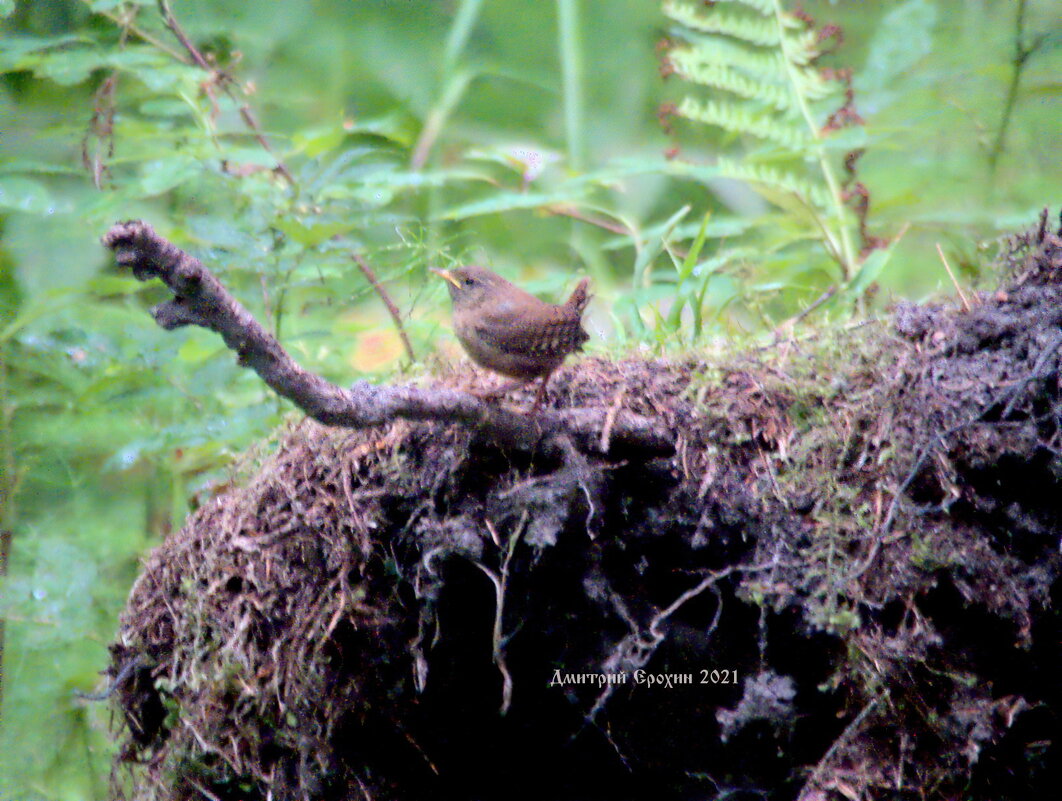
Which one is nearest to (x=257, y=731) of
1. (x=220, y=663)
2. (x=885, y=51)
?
(x=220, y=663)

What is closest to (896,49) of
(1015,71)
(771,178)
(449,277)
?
(1015,71)

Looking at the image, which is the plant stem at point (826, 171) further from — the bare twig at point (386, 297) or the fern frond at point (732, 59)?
the bare twig at point (386, 297)

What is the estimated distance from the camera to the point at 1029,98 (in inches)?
138

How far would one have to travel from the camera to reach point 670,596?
206cm

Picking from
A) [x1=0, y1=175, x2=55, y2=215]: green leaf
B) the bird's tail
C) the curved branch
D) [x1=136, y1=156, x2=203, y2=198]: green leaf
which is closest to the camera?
the curved branch

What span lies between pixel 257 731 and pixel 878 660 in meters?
1.76

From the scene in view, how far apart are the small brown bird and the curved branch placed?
150 millimetres

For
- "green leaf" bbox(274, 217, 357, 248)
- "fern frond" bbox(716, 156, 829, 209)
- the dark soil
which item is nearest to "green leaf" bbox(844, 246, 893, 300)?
"fern frond" bbox(716, 156, 829, 209)

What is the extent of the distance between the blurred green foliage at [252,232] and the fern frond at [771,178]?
0.19 ft

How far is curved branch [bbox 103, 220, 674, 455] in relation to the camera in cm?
135

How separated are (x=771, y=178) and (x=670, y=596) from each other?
6.83 ft

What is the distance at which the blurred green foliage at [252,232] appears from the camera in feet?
9.50

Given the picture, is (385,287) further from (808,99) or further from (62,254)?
(808,99)

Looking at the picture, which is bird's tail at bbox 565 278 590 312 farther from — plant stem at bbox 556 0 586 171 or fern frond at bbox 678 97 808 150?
plant stem at bbox 556 0 586 171
